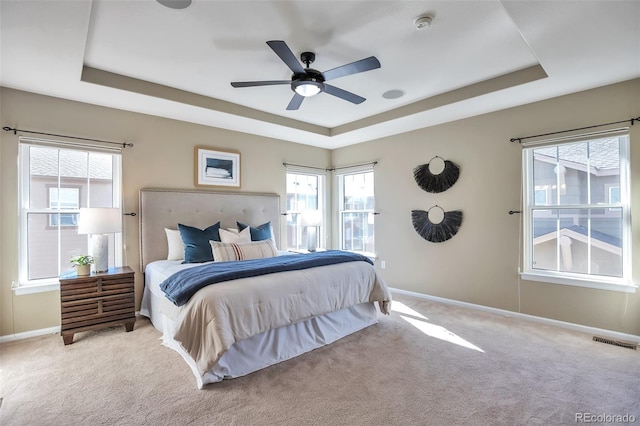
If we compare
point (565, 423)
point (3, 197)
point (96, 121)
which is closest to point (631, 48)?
point (565, 423)

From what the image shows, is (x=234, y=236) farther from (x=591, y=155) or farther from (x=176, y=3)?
(x=591, y=155)

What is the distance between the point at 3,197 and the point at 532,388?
16.0 feet

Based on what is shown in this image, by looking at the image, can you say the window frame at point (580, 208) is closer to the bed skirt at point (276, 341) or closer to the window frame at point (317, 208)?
the bed skirt at point (276, 341)

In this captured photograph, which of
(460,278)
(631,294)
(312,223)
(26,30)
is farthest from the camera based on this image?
(312,223)

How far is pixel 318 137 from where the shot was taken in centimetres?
522

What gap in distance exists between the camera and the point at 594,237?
3275mm

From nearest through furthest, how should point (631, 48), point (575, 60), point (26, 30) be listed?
point (26, 30) → point (631, 48) → point (575, 60)

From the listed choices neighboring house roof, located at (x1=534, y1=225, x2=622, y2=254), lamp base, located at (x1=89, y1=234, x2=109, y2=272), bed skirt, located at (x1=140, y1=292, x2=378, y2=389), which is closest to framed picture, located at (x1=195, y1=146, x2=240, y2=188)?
lamp base, located at (x1=89, y1=234, x2=109, y2=272)

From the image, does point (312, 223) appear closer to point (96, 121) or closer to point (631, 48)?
point (96, 121)

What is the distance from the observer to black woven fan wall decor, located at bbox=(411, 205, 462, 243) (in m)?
4.24

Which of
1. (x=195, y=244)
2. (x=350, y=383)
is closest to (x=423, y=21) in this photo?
(x=350, y=383)

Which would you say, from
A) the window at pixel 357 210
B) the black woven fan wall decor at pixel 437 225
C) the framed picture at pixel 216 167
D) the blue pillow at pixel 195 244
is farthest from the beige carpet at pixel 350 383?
the window at pixel 357 210

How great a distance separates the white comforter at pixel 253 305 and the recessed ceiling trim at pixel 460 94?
2222 mm

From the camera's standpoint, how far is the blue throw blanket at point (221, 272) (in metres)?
2.41
